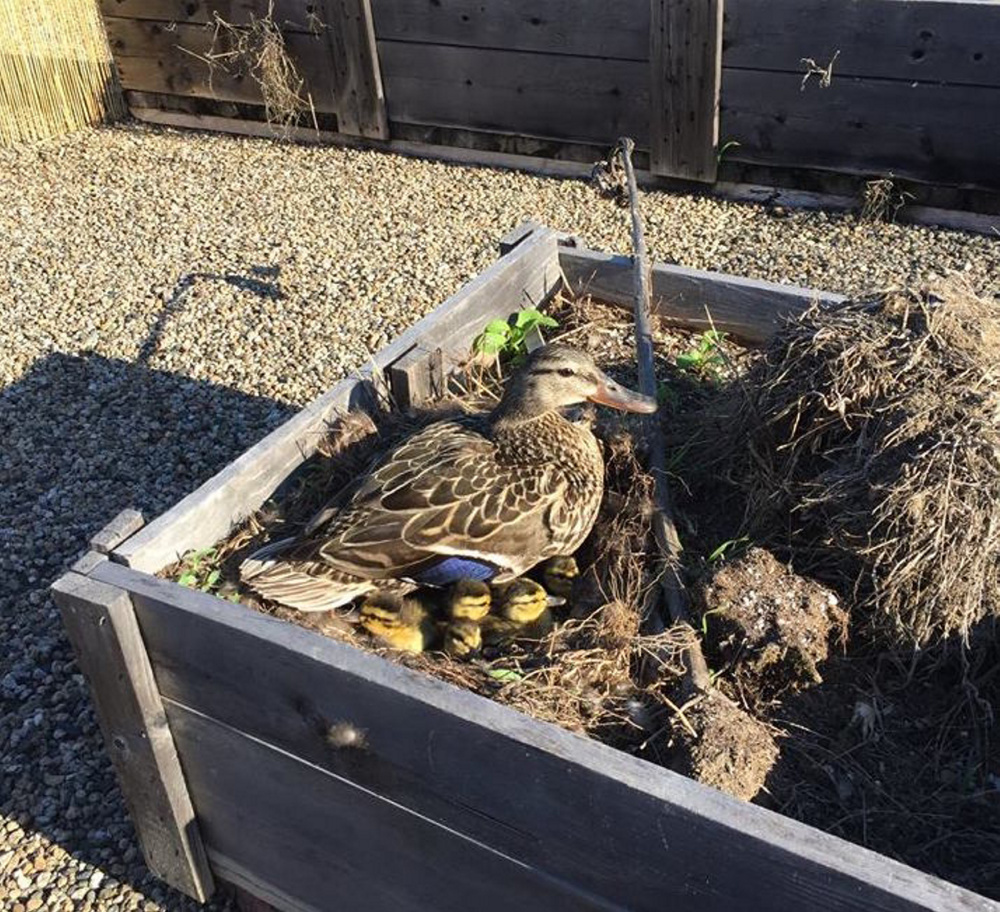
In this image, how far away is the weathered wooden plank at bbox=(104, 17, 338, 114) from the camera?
827cm

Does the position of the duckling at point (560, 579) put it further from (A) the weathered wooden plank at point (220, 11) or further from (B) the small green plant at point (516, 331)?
(A) the weathered wooden plank at point (220, 11)

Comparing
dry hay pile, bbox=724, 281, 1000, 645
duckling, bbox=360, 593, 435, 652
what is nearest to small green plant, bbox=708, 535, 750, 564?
dry hay pile, bbox=724, 281, 1000, 645

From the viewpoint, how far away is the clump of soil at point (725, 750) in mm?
2199

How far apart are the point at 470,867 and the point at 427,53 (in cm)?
675

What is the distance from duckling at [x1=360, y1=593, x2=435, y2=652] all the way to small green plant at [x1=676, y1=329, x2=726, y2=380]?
1471mm

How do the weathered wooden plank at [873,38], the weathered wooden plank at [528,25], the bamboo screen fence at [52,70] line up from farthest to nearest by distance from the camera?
1. the bamboo screen fence at [52,70]
2. the weathered wooden plank at [528,25]
3. the weathered wooden plank at [873,38]

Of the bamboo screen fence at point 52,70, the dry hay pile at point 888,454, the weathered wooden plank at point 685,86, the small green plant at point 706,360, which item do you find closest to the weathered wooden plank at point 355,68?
the weathered wooden plank at point 685,86

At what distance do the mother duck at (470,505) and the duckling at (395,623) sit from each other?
5 centimetres

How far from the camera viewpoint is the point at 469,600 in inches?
108

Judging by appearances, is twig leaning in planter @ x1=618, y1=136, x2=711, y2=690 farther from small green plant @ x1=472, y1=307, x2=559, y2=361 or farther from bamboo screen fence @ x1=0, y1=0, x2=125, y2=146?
bamboo screen fence @ x1=0, y1=0, x2=125, y2=146

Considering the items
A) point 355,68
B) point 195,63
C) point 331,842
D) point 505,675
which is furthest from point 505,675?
point 195,63

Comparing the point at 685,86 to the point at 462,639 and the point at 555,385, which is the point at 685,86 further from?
the point at 462,639

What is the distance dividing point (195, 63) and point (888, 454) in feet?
25.5

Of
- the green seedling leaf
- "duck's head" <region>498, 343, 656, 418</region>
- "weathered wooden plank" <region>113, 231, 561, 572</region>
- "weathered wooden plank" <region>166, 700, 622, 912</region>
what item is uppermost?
"duck's head" <region>498, 343, 656, 418</region>
